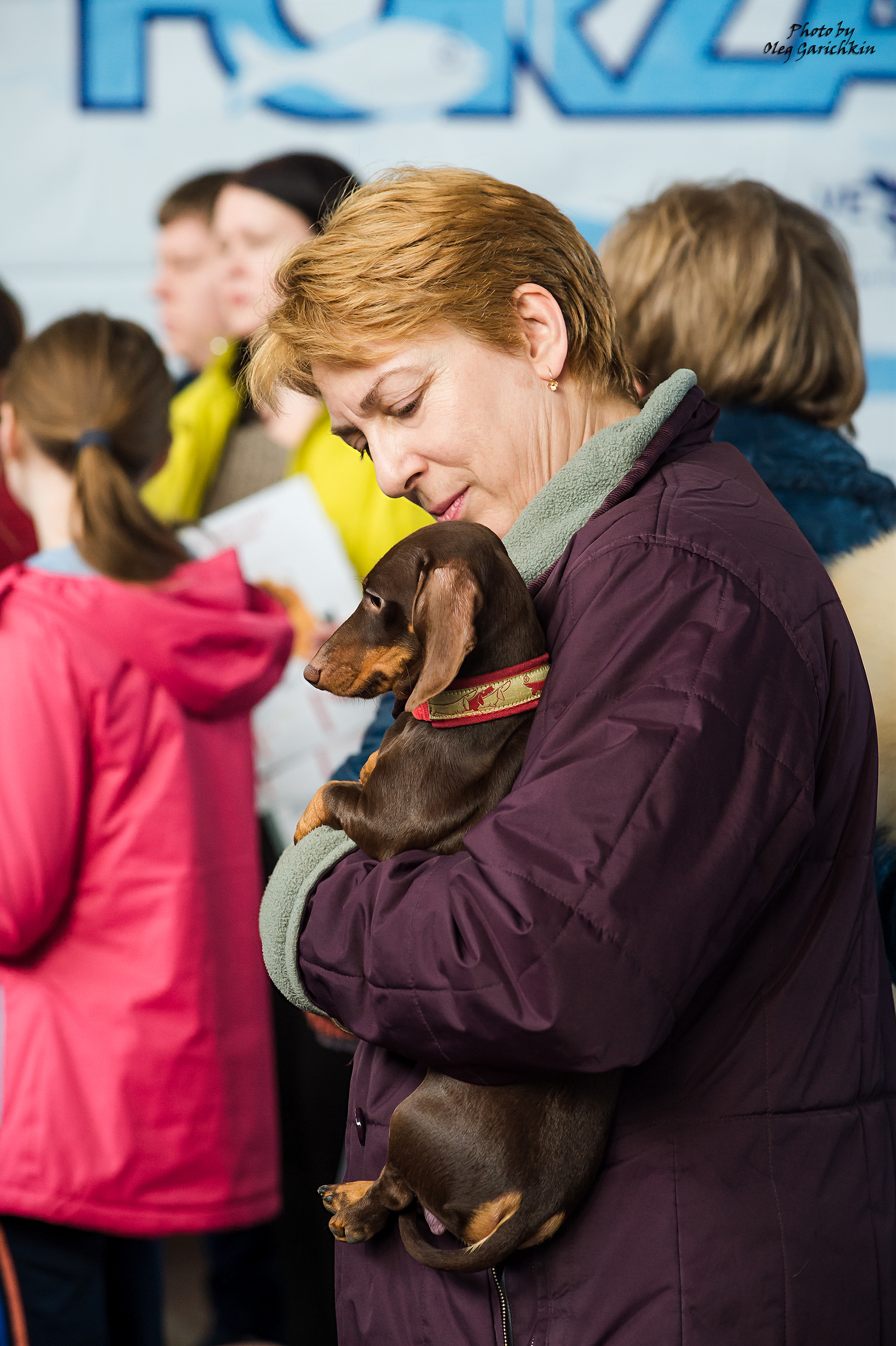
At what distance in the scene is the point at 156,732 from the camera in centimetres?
220

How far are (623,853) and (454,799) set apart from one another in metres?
0.31

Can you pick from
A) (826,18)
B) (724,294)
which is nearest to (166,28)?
(826,18)

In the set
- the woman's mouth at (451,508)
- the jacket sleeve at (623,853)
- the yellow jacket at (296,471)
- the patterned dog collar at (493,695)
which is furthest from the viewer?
the yellow jacket at (296,471)

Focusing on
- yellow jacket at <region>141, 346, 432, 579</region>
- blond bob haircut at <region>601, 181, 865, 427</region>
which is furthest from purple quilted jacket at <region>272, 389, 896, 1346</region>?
yellow jacket at <region>141, 346, 432, 579</region>

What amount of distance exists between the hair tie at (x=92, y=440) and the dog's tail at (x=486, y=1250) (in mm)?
1619

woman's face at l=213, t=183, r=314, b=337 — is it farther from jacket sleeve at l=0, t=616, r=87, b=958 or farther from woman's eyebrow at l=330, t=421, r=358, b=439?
woman's eyebrow at l=330, t=421, r=358, b=439

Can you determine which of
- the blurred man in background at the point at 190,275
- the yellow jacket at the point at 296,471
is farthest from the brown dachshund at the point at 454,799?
the blurred man in background at the point at 190,275

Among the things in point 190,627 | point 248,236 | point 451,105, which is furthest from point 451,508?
point 451,105

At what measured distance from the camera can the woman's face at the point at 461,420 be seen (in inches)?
49.2

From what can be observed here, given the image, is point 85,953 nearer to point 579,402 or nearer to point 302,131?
point 579,402

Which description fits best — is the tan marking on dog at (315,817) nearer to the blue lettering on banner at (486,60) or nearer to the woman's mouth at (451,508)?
the woman's mouth at (451,508)

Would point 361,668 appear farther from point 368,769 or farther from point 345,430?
point 345,430

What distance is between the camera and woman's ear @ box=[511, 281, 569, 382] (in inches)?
49.3

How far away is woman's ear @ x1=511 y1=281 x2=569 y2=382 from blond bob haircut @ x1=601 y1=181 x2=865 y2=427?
2.04 feet
